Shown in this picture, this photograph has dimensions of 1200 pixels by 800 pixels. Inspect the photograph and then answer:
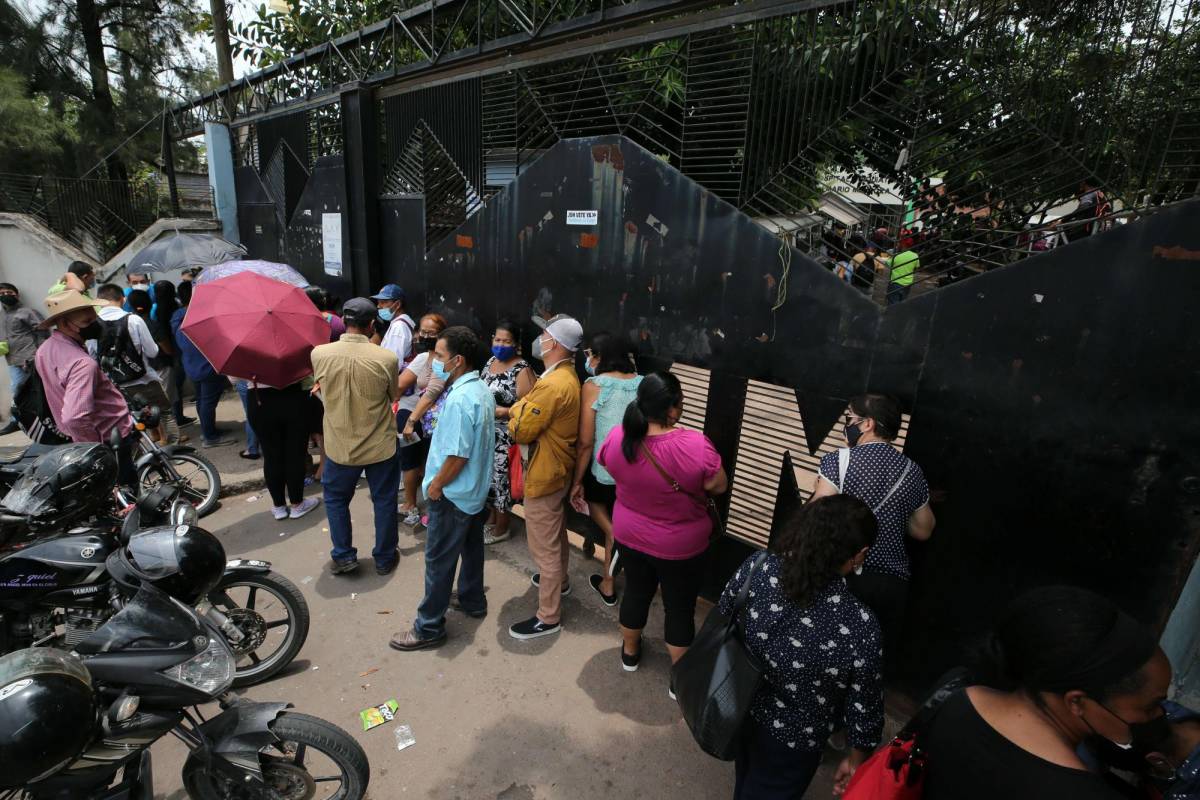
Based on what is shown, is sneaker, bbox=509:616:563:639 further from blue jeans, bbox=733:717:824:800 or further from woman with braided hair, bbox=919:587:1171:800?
woman with braided hair, bbox=919:587:1171:800

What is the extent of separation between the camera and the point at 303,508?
5000 millimetres

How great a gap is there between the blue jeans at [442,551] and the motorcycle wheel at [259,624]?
2.07 ft

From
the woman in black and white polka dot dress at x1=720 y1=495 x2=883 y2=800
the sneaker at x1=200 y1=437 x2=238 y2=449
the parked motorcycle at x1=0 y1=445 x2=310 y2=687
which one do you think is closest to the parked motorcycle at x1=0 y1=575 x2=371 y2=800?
the parked motorcycle at x1=0 y1=445 x2=310 y2=687

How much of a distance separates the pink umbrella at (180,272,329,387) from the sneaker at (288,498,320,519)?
4.21 feet

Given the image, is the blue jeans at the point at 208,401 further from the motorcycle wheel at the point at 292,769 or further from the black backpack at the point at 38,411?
the motorcycle wheel at the point at 292,769

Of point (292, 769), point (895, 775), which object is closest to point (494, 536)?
point (292, 769)

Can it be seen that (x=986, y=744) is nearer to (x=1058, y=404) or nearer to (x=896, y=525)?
(x=896, y=525)

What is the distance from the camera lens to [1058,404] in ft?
8.18

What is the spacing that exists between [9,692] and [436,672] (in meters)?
1.98

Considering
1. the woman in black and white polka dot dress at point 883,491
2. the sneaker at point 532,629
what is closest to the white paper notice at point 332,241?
the sneaker at point 532,629

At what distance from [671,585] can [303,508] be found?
3502mm

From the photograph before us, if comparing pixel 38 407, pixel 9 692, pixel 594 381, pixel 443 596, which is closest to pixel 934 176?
pixel 594 381

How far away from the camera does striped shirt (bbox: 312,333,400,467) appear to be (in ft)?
12.4

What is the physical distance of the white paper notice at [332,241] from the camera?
707 cm
